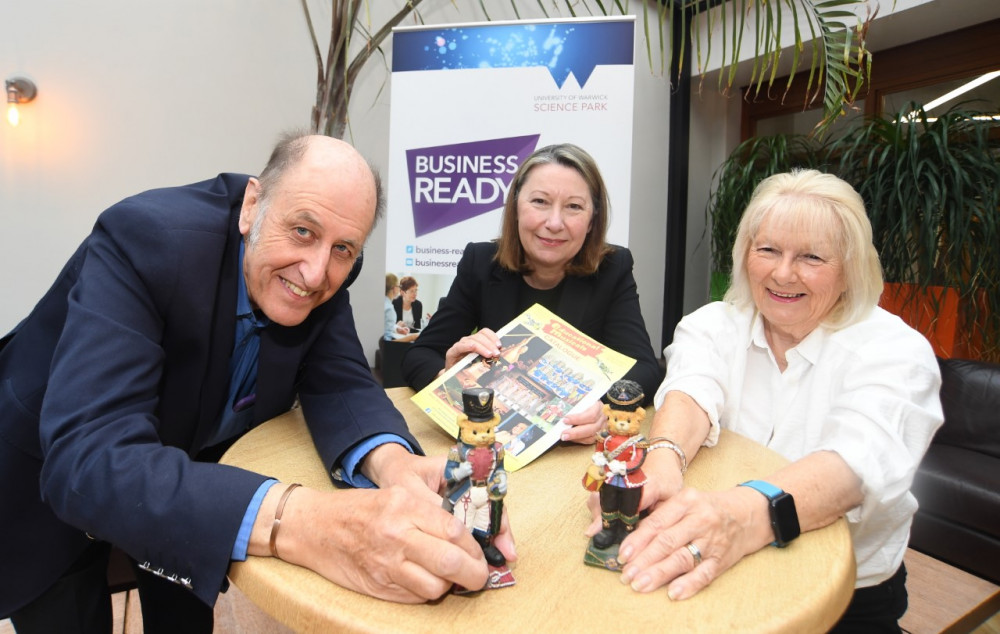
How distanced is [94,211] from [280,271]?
8.91 ft

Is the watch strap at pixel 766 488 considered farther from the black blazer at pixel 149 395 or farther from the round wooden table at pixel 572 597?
the black blazer at pixel 149 395

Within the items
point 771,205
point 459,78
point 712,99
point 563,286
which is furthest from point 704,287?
point 771,205

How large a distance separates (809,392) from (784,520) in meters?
0.54

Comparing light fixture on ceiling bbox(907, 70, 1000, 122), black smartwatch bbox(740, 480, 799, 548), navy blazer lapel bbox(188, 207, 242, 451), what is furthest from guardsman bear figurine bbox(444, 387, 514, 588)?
light fixture on ceiling bbox(907, 70, 1000, 122)

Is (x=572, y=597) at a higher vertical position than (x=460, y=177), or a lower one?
lower

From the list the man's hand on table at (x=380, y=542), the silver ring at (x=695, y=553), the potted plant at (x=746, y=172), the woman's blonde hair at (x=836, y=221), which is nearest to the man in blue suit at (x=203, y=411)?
the man's hand on table at (x=380, y=542)

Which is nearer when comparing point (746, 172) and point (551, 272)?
point (551, 272)

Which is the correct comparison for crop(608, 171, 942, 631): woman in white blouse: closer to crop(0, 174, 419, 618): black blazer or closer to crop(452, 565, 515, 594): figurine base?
crop(452, 565, 515, 594): figurine base

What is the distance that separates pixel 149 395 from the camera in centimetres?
98

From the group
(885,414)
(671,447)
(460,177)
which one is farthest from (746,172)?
(671,447)

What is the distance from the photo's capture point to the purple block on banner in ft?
9.01

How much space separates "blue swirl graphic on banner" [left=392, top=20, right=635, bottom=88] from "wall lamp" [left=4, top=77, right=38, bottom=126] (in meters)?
1.84

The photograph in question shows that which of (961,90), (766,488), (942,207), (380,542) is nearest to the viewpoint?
(380,542)

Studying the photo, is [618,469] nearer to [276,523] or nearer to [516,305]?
[276,523]
